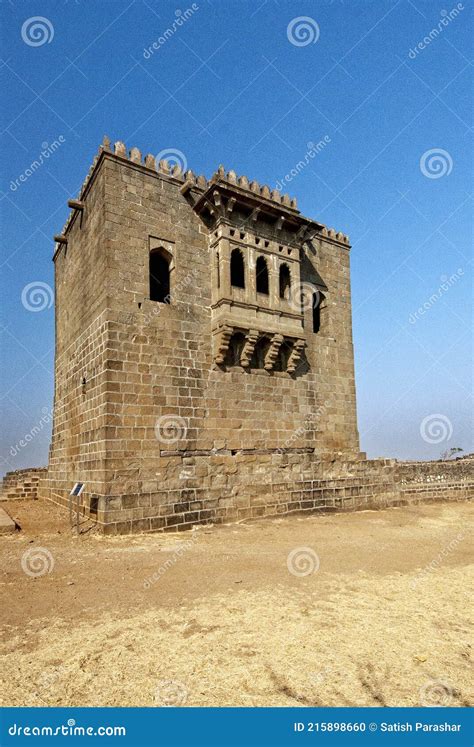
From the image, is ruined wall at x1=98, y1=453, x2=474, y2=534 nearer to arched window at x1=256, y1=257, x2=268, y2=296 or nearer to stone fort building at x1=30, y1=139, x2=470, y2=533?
stone fort building at x1=30, y1=139, x2=470, y2=533

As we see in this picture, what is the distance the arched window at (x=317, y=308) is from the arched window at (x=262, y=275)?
7.36 ft

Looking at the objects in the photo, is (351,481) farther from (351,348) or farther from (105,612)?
(105,612)

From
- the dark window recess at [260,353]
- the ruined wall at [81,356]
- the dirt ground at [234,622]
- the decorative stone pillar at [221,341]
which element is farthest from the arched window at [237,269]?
the dirt ground at [234,622]

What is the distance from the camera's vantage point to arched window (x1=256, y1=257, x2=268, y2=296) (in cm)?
1400

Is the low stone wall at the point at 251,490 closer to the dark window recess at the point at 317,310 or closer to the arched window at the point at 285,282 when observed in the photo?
the dark window recess at the point at 317,310

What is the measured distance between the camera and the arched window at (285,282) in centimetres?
1443

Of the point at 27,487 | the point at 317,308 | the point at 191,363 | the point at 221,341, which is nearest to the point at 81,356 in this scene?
the point at 191,363

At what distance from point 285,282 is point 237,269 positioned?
5.70 feet

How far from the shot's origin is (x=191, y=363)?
12281 millimetres

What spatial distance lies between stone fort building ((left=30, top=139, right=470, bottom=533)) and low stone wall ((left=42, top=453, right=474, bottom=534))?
0.13ft

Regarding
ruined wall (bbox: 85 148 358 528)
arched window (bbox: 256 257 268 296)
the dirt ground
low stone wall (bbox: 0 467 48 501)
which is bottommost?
the dirt ground

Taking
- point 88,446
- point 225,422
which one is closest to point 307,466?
point 225,422

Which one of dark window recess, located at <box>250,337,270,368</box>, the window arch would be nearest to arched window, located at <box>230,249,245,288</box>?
the window arch

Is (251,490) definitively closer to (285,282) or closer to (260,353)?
(260,353)
